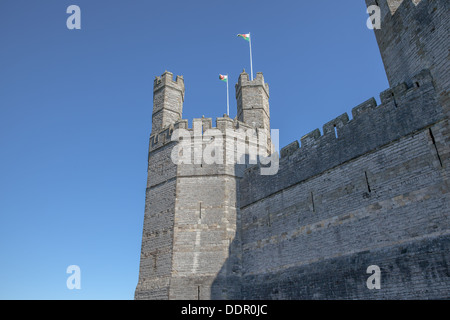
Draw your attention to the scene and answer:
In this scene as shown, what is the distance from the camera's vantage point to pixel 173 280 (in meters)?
12.2

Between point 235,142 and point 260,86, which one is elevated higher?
point 260,86

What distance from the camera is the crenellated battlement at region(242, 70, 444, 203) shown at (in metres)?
9.05

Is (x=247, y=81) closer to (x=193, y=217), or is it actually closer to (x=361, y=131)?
(x=193, y=217)

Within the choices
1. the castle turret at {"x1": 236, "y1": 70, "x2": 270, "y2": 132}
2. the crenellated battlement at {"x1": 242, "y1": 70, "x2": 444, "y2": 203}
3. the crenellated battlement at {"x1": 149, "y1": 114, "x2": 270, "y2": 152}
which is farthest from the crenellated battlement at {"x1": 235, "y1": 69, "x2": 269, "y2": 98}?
the crenellated battlement at {"x1": 242, "y1": 70, "x2": 444, "y2": 203}

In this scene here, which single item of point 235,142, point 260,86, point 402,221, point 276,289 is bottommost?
point 276,289

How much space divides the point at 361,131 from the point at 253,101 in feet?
25.3

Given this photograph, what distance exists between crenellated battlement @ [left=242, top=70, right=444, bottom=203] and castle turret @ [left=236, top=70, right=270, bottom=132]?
12.9 ft

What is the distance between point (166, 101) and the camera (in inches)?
682

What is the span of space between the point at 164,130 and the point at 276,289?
29.7ft

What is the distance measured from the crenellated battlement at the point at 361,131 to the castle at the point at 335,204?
0.11 ft

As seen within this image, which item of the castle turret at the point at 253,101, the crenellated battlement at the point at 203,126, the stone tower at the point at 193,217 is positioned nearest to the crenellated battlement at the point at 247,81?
the castle turret at the point at 253,101
